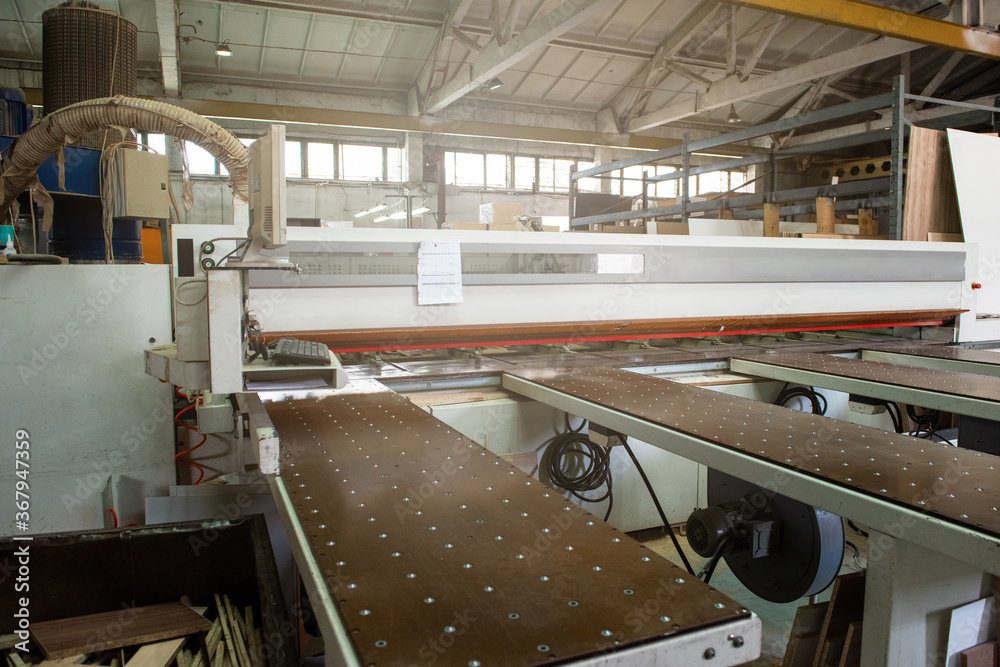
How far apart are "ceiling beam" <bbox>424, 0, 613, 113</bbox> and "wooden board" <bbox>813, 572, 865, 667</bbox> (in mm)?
4538

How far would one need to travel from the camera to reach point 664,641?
0.62 meters

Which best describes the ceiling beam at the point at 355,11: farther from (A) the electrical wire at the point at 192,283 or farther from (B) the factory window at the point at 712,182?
(A) the electrical wire at the point at 192,283

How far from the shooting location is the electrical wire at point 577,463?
2.07 m

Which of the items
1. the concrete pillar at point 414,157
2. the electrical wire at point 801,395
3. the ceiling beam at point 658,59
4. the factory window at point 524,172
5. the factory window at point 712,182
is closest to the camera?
the electrical wire at point 801,395

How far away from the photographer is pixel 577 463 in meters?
2.12

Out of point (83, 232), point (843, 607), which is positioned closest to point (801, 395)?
point (843, 607)

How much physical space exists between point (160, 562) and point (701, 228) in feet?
12.1

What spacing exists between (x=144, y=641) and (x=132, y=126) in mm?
1219

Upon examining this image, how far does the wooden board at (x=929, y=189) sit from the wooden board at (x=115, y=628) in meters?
3.14

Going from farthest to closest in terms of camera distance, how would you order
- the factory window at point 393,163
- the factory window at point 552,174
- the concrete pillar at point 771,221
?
the factory window at point 552,174 → the factory window at point 393,163 → the concrete pillar at point 771,221

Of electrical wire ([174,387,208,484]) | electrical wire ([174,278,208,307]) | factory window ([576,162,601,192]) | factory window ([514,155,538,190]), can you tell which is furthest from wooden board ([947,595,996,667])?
factory window ([576,162,601,192])

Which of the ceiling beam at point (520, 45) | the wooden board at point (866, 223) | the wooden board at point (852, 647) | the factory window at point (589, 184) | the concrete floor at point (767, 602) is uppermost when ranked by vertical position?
the ceiling beam at point (520, 45)

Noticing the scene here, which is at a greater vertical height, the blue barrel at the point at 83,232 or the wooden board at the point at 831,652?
the blue barrel at the point at 83,232

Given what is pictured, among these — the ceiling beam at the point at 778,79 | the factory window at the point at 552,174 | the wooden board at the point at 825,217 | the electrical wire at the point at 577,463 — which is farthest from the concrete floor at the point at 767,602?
the factory window at the point at 552,174
